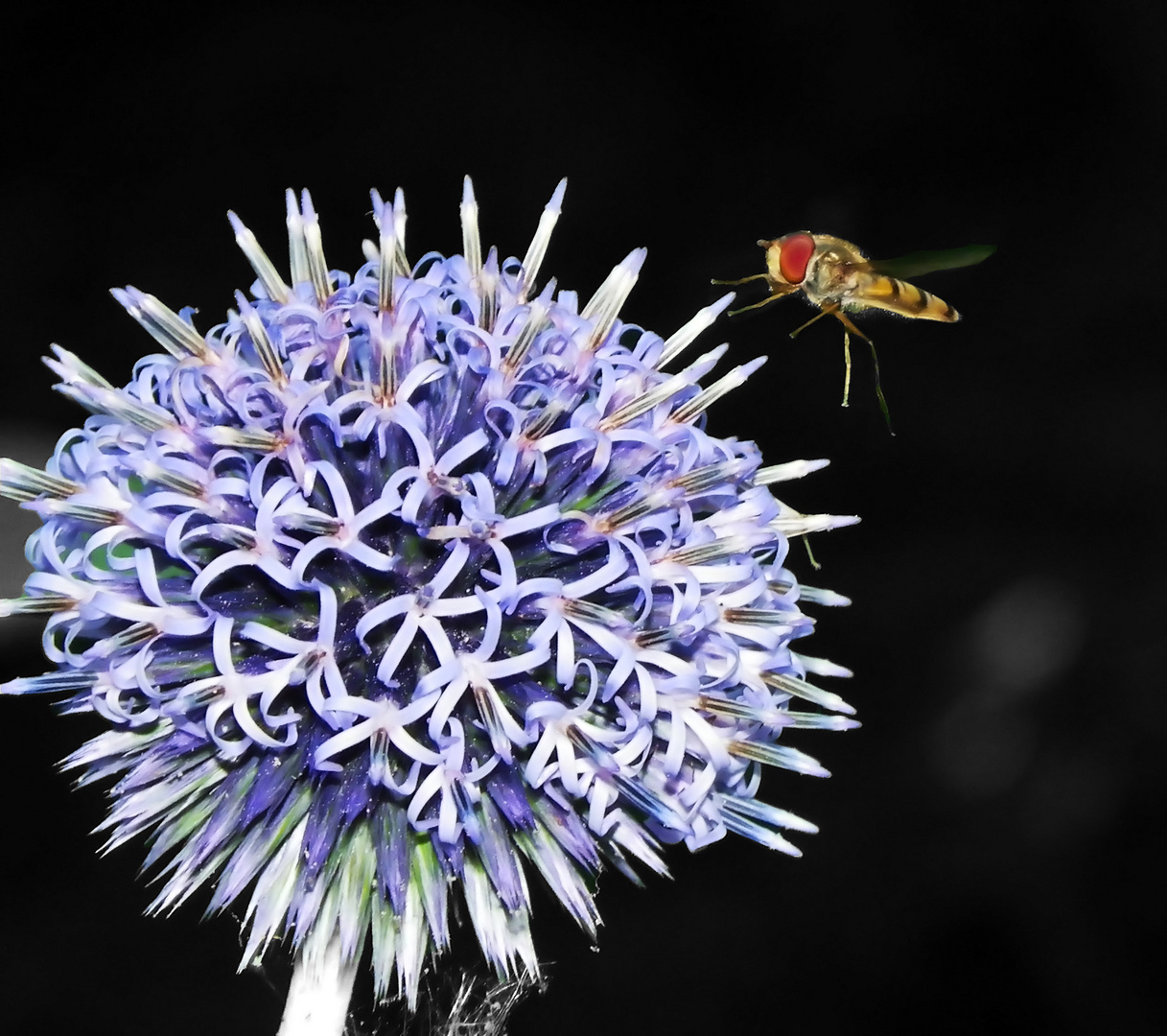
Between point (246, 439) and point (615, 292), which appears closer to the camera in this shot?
point (246, 439)

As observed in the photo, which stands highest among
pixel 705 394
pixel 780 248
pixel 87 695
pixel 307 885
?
pixel 780 248

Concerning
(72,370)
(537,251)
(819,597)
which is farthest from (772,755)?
(72,370)

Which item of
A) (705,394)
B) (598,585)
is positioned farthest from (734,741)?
(705,394)

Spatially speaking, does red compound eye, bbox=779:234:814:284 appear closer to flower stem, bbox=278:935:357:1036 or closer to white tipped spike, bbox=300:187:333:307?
white tipped spike, bbox=300:187:333:307

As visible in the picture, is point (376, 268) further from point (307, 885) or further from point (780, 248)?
point (307, 885)

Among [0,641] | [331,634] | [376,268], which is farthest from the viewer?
[0,641]

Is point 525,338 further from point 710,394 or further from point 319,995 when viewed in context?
point 319,995
